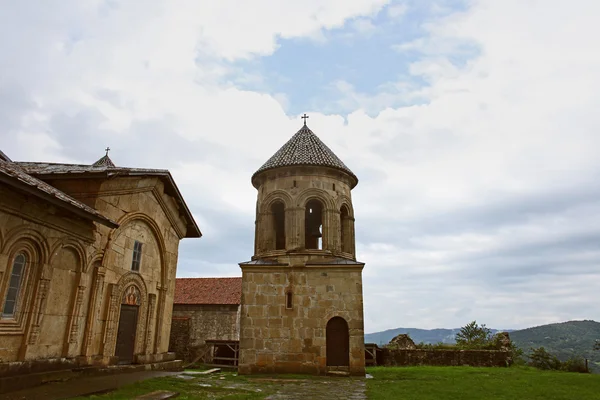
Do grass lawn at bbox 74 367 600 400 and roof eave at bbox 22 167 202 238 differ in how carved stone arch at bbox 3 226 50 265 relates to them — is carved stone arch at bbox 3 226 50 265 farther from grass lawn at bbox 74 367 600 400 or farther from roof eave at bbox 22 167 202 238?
grass lawn at bbox 74 367 600 400

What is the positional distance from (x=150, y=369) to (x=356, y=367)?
6804mm

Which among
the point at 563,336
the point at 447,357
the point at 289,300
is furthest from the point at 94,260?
the point at 563,336

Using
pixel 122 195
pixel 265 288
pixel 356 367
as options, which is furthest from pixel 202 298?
pixel 122 195

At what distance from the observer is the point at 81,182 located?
9562 mm

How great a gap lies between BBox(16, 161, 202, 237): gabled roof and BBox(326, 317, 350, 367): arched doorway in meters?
6.51

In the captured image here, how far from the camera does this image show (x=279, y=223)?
17.8m

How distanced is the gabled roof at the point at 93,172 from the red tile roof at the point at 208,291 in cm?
1524

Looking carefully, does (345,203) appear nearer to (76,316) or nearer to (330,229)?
(330,229)

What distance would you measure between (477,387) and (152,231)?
33.2 ft

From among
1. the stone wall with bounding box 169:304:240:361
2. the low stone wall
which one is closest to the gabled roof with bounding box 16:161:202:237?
the low stone wall

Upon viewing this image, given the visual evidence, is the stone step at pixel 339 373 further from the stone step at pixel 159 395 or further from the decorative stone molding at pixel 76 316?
the decorative stone molding at pixel 76 316

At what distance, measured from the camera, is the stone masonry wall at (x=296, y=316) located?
14547 mm

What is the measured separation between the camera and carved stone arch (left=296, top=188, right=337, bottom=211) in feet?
54.6

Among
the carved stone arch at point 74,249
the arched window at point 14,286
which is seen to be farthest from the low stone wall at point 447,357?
the arched window at point 14,286
